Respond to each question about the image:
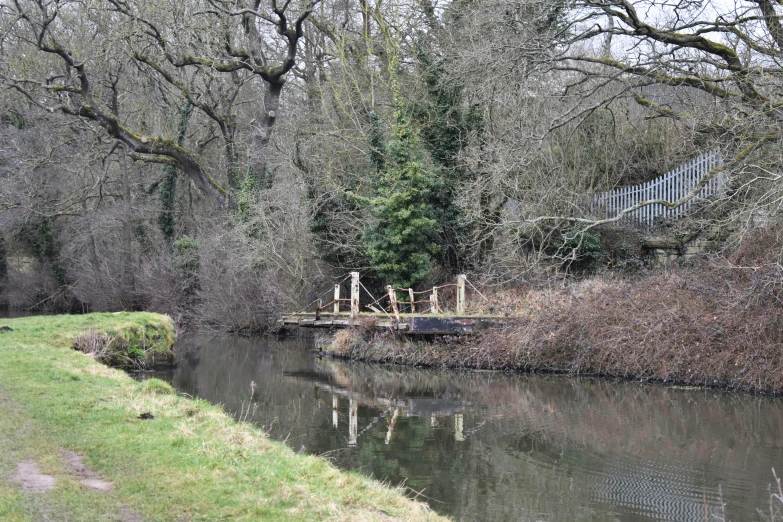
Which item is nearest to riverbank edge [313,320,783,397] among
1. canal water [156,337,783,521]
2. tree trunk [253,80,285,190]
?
canal water [156,337,783,521]

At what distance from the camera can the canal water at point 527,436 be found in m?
9.17

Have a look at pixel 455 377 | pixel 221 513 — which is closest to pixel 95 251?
pixel 455 377

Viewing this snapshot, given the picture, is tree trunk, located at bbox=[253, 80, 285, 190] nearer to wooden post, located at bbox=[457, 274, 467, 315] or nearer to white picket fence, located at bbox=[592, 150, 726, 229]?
wooden post, located at bbox=[457, 274, 467, 315]

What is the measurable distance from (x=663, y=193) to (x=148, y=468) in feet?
65.4

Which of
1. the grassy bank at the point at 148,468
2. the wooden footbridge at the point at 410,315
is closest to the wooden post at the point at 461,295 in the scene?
the wooden footbridge at the point at 410,315

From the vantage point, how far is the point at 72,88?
26.9 meters

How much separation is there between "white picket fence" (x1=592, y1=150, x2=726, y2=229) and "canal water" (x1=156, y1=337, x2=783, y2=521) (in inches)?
288

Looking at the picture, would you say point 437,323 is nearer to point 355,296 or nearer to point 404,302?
point 404,302

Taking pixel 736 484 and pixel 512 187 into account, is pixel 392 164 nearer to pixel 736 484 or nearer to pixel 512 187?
pixel 512 187

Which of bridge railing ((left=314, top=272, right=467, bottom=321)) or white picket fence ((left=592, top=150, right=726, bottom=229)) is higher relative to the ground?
white picket fence ((left=592, top=150, right=726, bottom=229))

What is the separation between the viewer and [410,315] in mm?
21406

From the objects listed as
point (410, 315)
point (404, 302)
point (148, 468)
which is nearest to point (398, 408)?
point (410, 315)

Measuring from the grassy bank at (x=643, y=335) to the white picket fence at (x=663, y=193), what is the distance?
2.62m

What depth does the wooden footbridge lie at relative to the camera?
20.7 m
